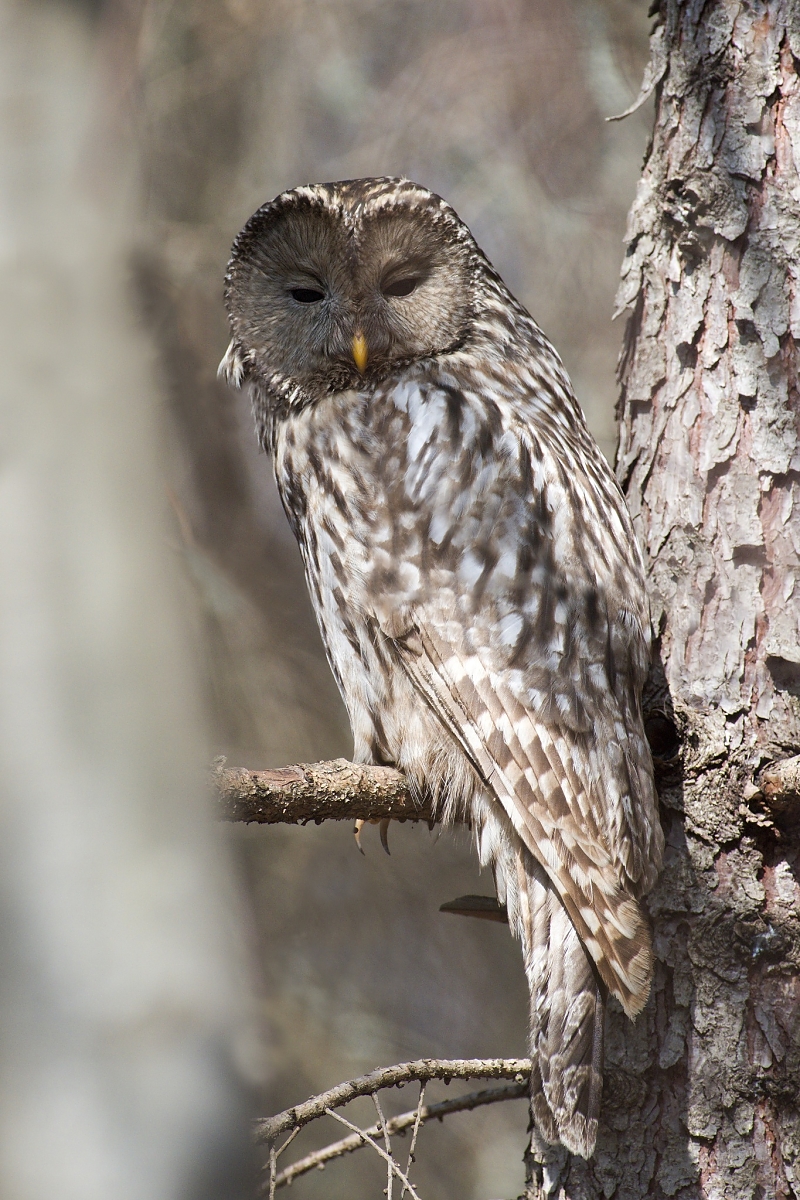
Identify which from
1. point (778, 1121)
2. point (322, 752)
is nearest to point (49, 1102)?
point (778, 1121)

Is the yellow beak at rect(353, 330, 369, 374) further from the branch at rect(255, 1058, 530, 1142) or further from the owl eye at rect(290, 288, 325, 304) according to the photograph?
the branch at rect(255, 1058, 530, 1142)

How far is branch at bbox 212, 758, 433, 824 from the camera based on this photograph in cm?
175

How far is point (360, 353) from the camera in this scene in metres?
2.59

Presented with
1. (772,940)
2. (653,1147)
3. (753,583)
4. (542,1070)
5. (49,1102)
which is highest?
(753,583)

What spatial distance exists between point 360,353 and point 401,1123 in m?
1.91

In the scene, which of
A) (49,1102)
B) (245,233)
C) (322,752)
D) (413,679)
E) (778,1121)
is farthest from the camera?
(322,752)

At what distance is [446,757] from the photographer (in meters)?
2.43

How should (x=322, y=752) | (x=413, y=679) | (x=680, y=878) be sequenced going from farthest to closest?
(x=322, y=752) < (x=413, y=679) < (x=680, y=878)

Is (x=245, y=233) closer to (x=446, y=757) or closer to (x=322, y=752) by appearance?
(x=446, y=757)

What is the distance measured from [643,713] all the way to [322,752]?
8.60ft

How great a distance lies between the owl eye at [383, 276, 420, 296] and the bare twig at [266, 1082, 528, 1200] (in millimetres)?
1972

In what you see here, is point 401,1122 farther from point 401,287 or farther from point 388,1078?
point 401,287

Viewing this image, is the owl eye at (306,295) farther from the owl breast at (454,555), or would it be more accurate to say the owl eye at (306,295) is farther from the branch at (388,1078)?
the branch at (388,1078)

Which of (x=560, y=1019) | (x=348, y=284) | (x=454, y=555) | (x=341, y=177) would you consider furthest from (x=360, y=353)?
(x=341, y=177)
